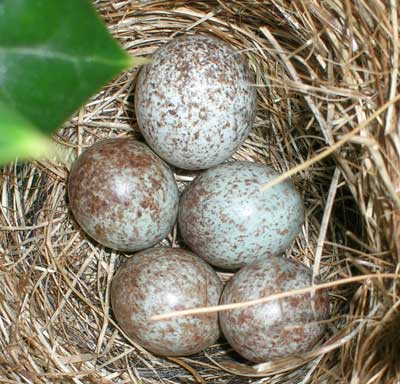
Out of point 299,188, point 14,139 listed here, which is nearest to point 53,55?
point 14,139

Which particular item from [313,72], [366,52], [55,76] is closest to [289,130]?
[313,72]

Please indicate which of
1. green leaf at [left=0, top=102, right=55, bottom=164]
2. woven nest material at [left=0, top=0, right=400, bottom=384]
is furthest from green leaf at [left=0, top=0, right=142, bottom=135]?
woven nest material at [left=0, top=0, right=400, bottom=384]

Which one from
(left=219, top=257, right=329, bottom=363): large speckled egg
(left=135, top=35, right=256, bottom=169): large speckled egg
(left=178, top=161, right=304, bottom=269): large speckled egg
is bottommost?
(left=219, top=257, right=329, bottom=363): large speckled egg

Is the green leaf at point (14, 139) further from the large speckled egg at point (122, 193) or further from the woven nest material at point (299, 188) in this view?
the large speckled egg at point (122, 193)

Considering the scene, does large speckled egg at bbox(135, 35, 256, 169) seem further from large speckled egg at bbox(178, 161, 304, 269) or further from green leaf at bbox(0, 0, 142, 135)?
green leaf at bbox(0, 0, 142, 135)

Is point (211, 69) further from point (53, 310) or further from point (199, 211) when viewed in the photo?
point (53, 310)

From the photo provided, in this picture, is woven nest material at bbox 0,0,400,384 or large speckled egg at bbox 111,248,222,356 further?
large speckled egg at bbox 111,248,222,356

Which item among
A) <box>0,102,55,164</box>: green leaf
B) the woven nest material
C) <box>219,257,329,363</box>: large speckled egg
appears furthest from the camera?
<box>219,257,329,363</box>: large speckled egg
